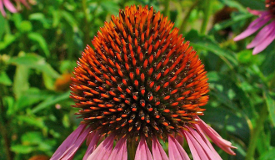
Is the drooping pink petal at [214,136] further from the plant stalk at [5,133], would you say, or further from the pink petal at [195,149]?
the plant stalk at [5,133]

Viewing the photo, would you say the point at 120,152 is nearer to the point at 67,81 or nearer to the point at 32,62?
the point at 32,62

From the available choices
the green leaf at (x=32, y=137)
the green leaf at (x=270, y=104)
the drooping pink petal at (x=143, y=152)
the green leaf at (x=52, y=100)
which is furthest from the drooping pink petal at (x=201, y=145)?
the green leaf at (x=32, y=137)

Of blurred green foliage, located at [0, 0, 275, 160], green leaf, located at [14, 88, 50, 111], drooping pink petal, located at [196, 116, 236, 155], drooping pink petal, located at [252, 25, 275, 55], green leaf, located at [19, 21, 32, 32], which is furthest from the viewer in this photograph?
green leaf, located at [19, 21, 32, 32]

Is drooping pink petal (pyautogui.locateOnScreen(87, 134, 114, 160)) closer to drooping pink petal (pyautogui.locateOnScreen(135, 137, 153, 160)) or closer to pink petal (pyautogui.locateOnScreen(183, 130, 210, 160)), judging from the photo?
drooping pink petal (pyautogui.locateOnScreen(135, 137, 153, 160))

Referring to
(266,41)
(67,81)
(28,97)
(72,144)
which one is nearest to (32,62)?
(28,97)

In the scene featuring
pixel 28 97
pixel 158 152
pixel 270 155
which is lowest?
pixel 270 155

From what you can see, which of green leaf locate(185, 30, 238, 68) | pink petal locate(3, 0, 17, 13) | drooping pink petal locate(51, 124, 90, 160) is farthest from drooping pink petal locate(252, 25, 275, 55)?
pink petal locate(3, 0, 17, 13)

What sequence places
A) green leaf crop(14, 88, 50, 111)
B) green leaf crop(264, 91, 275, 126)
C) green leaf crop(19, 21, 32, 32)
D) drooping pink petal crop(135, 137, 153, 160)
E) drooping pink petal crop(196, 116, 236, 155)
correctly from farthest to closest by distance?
green leaf crop(19, 21, 32, 32)
green leaf crop(14, 88, 50, 111)
green leaf crop(264, 91, 275, 126)
drooping pink petal crop(196, 116, 236, 155)
drooping pink petal crop(135, 137, 153, 160)
